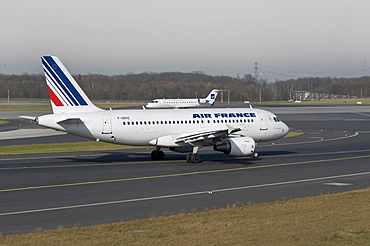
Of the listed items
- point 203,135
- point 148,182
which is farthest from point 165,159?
point 148,182

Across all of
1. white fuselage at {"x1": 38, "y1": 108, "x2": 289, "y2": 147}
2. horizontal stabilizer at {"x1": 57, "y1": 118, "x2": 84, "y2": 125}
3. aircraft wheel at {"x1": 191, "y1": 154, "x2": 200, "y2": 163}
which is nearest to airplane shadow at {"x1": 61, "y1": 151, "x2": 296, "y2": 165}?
aircraft wheel at {"x1": 191, "y1": 154, "x2": 200, "y2": 163}

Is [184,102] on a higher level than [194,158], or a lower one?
higher

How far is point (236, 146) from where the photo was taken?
41.4 metres

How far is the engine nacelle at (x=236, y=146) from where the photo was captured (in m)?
41.4

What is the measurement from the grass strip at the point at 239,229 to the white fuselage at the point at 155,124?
61.8 ft

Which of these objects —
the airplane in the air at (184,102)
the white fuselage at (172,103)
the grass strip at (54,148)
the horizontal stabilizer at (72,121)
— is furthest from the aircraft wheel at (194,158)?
the airplane in the air at (184,102)

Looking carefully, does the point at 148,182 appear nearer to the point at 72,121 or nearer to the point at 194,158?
the point at 194,158

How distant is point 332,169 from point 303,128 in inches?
1780

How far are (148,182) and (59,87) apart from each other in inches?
489

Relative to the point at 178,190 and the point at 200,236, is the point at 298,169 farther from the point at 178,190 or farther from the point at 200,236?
the point at 200,236

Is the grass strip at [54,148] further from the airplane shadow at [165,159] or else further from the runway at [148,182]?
the airplane shadow at [165,159]

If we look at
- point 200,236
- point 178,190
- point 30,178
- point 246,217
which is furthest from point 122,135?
point 200,236

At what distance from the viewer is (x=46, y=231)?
1922cm

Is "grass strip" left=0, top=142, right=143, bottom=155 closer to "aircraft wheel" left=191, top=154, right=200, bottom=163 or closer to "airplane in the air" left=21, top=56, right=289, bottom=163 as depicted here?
"airplane in the air" left=21, top=56, right=289, bottom=163
